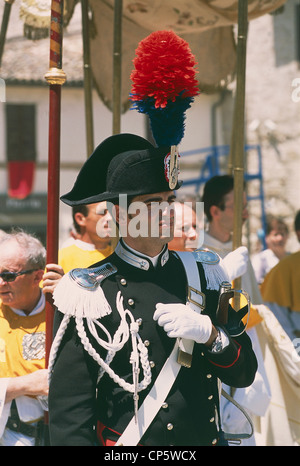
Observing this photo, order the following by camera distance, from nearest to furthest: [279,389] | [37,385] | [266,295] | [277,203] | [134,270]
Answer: [134,270], [37,385], [279,389], [266,295], [277,203]

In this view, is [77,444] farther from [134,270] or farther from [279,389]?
[279,389]

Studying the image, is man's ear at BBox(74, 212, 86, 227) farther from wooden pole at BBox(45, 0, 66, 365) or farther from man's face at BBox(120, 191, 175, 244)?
man's face at BBox(120, 191, 175, 244)

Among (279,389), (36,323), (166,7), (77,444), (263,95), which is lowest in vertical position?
(279,389)

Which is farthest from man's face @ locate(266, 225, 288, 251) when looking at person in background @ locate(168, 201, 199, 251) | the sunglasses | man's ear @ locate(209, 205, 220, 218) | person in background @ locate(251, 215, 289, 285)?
the sunglasses

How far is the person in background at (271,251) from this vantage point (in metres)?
6.99

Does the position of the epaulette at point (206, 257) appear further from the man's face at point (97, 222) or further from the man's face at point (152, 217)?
the man's face at point (97, 222)

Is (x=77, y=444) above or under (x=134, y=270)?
under

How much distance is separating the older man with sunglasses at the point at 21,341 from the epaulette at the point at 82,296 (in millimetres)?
590

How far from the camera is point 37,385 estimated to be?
9.12ft

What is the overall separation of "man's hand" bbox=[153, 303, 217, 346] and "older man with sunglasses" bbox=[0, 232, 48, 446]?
28.5 inches

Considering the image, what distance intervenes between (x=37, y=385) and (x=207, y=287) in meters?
0.78

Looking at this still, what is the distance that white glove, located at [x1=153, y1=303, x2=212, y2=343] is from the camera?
2238 millimetres

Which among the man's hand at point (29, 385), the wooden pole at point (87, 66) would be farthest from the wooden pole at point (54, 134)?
the wooden pole at point (87, 66)
